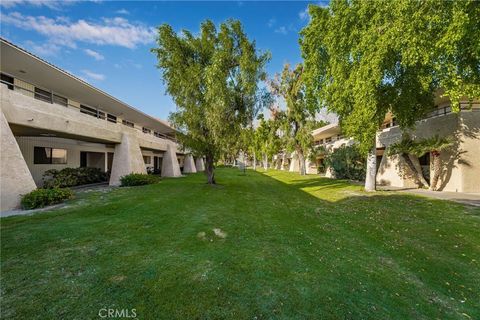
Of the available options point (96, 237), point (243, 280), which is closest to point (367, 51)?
point (243, 280)

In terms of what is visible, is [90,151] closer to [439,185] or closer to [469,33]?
[469,33]

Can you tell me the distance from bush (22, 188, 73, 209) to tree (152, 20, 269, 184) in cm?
788

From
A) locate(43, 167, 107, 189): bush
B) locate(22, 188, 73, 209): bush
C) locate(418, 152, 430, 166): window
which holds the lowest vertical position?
locate(22, 188, 73, 209): bush

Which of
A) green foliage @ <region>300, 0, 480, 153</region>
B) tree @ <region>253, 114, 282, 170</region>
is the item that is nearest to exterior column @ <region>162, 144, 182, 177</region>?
tree @ <region>253, 114, 282, 170</region>

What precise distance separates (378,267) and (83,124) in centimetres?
1546

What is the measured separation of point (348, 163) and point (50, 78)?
24.4 metres

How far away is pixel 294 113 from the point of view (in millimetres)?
29453

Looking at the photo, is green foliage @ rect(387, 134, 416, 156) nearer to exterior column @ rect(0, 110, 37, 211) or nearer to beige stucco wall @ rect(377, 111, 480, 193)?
beige stucco wall @ rect(377, 111, 480, 193)

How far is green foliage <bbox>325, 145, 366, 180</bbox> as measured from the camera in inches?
845

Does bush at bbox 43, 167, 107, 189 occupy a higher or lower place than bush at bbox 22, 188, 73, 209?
higher

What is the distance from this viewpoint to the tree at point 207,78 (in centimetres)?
1527

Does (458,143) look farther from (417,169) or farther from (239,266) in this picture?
(239,266)

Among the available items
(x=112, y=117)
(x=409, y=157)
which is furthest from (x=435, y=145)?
(x=112, y=117)


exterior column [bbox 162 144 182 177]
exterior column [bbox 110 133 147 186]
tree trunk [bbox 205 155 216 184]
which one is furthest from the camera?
exterior column [bbox 162 144 182 177]
